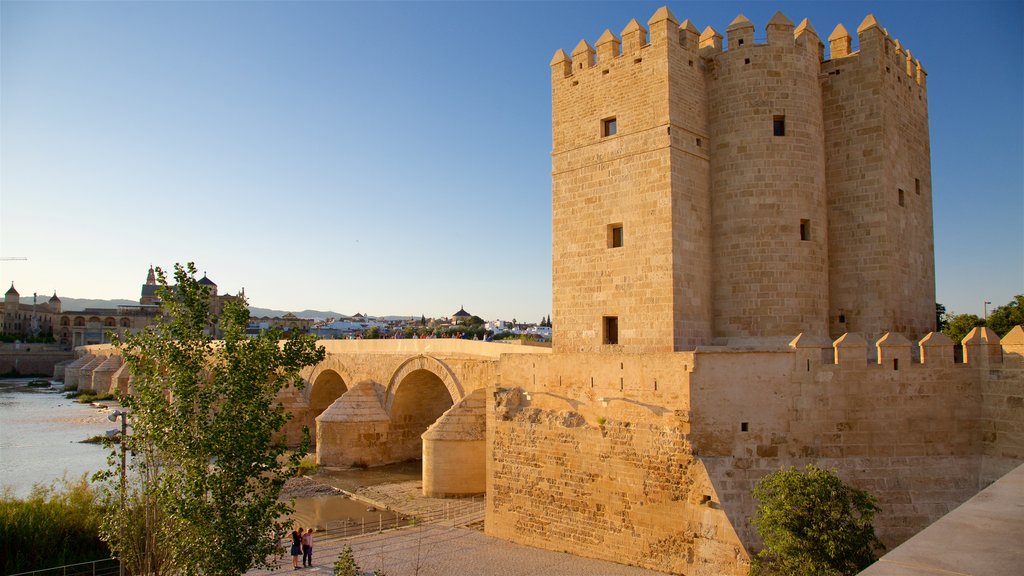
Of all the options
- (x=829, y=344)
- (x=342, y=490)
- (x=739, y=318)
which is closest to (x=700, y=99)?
(x=739, y=318)

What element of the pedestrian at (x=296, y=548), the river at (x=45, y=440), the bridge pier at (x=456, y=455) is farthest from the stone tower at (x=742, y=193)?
the river at (x=45, y=440)

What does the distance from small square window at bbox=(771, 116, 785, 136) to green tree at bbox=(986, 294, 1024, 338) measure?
9669 mm

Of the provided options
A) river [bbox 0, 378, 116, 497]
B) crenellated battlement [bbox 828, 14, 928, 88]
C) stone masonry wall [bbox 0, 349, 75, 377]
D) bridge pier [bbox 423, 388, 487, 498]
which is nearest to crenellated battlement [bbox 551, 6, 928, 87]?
crenellated battlement [bbox 828, 14, 928, 88]

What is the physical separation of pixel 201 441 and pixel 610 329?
7317 millimetres

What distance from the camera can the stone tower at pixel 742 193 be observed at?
1198 cm

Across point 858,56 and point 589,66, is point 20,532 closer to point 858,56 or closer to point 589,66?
point 589,66

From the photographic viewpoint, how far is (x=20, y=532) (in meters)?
11.9

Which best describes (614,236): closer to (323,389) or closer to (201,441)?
(201,441)

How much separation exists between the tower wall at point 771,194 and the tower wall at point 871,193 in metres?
0.55

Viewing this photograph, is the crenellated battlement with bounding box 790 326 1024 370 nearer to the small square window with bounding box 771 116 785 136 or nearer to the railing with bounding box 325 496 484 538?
the small square window with bounding box 771 116 785 136

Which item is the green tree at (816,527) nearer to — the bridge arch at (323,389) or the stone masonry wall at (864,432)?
the stone masonry wall at (864,432)

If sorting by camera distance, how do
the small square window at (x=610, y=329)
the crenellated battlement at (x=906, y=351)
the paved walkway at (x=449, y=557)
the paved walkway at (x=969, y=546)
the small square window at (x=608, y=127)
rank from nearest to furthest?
the paved walkway at (x=969, y=546) → the crenellated battlement at (x=906, y=351) → the paved walkway at (x=449, y=557) → the small square window at (x=610, y=329) → the small square window at (x=608, y=127)

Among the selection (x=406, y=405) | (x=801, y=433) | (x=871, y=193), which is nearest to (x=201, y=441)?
(x=801, y=433)

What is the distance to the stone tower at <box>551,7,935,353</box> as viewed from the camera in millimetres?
11977
